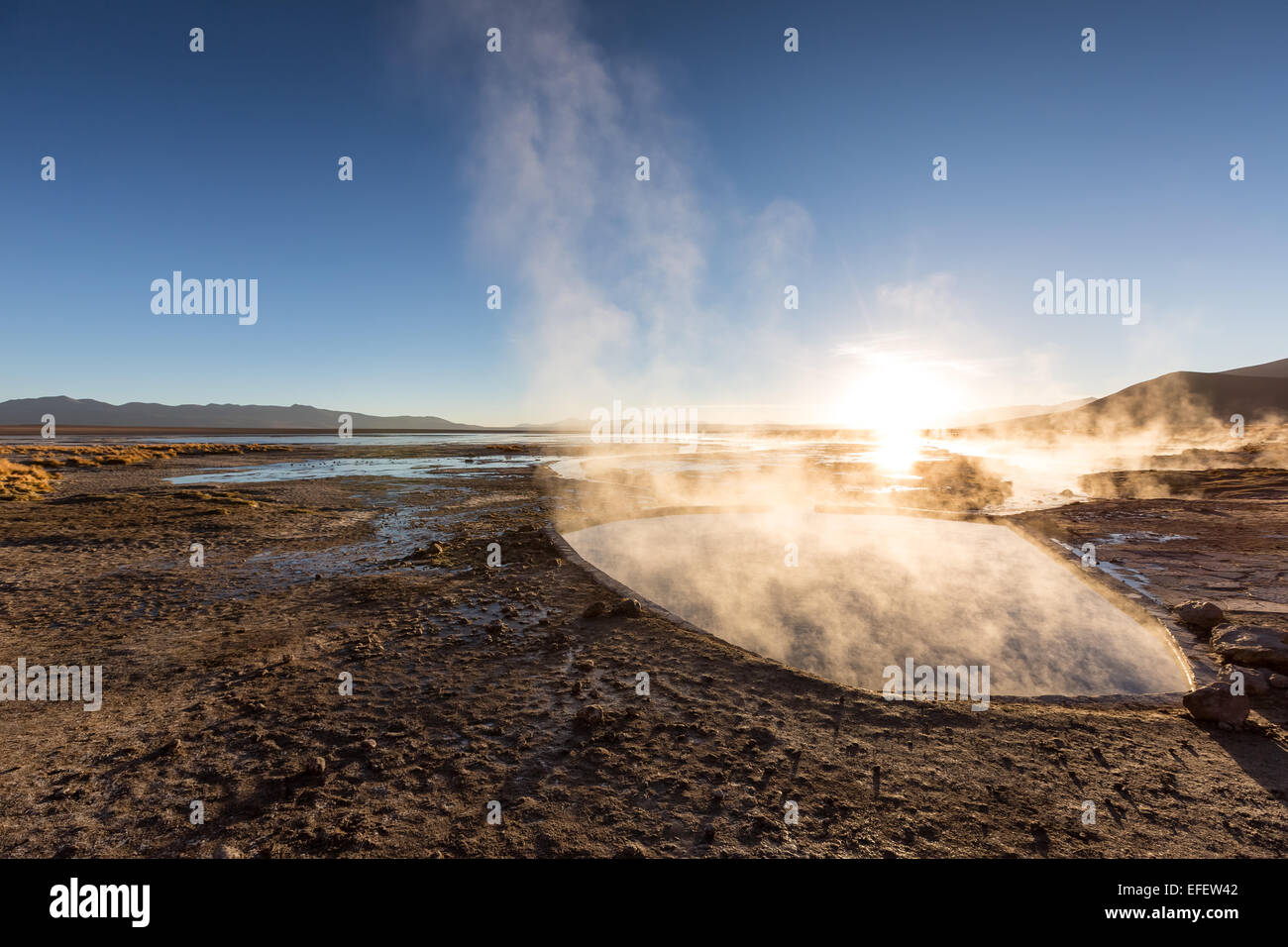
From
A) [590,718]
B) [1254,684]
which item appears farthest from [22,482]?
[1254,684]

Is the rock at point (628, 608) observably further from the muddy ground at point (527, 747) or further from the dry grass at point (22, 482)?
the dry grass at point (22, 482)

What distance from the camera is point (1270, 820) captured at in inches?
162

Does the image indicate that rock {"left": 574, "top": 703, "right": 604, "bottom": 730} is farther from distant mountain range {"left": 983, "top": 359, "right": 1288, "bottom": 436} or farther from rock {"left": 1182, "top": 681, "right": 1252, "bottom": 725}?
distant mountain range {"left": 983, "top": 359, "right": 1288, "bottom": 436}

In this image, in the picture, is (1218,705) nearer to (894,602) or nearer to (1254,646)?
(1254,646)

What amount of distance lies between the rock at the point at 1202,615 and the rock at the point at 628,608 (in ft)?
30.8

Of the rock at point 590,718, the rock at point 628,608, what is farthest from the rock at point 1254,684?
the rock at point 628,608

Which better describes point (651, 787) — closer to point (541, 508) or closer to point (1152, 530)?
point (541, 508)

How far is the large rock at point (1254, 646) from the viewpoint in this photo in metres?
6.66

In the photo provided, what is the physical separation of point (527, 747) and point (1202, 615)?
1106cm

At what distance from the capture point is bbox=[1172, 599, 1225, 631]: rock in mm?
8211

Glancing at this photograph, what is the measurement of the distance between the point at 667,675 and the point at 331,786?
393 cm

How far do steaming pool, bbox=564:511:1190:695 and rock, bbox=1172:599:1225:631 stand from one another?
51 cm

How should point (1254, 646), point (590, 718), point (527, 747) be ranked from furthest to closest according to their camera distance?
1. point (1254, 646)
2. point (590, 718)
3. point (527, 747)

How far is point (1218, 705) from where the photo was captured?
5.53 meters
